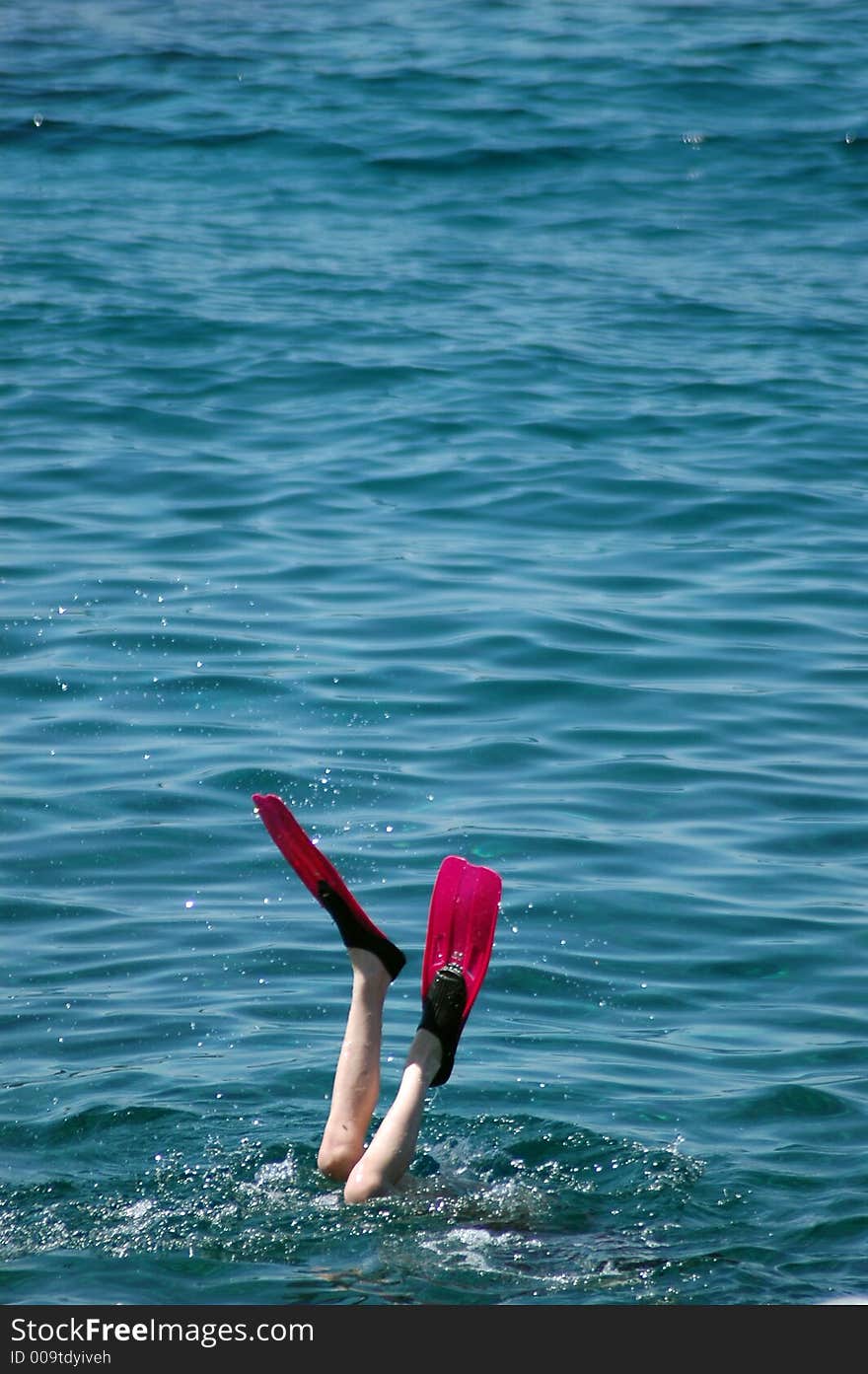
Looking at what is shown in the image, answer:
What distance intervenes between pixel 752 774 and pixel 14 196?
600 inches

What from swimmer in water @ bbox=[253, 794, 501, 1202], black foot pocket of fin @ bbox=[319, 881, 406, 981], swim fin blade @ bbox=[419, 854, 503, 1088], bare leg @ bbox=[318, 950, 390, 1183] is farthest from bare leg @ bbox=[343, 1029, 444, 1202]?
black foot pocket of fin @ bbox=[319, 881, 406, 981]

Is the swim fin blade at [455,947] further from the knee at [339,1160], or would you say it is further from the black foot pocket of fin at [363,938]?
the knee at [339,1160]

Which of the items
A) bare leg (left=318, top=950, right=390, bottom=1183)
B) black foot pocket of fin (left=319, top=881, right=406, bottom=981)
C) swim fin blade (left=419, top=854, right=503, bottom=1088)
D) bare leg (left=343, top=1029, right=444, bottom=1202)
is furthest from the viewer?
black foot pocket of fin (left=319, top=881, right=406, bottom=981)

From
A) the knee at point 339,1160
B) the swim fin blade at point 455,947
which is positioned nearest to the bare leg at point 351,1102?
the knee at point 339,1160

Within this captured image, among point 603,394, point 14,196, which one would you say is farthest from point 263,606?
point 14,196

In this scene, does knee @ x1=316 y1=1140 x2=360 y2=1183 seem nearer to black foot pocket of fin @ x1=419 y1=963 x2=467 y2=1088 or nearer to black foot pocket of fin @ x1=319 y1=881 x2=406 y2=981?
black foot pocket of fin @ x1=419 y1=963 x2=467 y2=1088

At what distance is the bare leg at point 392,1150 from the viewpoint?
19.6ft

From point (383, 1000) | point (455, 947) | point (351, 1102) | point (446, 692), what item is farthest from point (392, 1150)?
point (446, 692)

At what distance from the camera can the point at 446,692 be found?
418 inches

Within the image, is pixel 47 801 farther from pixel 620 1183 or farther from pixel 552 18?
pixel 552 18

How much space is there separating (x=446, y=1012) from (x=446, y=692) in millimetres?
4372

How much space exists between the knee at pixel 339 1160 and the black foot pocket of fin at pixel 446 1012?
0.36m

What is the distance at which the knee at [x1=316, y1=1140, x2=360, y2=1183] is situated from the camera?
627 cm

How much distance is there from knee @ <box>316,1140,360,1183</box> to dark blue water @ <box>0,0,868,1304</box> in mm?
51
